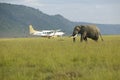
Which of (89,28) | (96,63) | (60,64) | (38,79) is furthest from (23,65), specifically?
(89,28)

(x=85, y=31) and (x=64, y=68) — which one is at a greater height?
(x=64, y=68)

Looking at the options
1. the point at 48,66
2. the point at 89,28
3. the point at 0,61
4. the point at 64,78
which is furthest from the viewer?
the point at 89,28

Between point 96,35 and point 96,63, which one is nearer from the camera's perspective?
point 96,63

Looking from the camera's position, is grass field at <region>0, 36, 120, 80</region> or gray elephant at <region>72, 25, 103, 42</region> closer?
grass field at <region>0, 36, 120, 80</region>

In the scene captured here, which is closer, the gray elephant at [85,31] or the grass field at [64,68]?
the grass field at [64,68]

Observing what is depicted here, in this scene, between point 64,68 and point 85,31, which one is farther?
point 85,31

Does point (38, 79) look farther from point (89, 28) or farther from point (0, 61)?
point (89, 28)

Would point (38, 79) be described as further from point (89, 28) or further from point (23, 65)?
point (89, 28)

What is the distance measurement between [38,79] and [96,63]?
12.8 feet

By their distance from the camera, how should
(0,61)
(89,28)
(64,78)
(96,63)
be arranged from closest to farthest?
(64,78)
(96,63)
(0,61)
(89,28)

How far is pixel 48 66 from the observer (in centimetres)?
1237

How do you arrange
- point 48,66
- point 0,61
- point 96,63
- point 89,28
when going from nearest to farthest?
point 48,66, point 96,63, point 0,61, point 89,28

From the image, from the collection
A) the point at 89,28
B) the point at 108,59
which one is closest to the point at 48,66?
the point at 108,59

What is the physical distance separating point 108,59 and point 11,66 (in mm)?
3719
